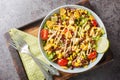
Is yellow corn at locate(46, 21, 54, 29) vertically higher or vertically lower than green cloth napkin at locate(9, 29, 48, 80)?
higher

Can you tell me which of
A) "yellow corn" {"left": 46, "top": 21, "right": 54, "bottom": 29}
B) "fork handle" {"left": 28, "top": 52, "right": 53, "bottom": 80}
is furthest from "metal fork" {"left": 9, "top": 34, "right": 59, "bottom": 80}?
"yellow corn" {"left": 46, "top": 21, "right": 54, "bottom": 29}

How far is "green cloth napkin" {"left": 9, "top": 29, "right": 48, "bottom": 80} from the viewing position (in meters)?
1.12

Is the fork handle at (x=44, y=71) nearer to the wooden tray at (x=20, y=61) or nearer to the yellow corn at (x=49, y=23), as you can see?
the wooden tray at (x=20, y=61)

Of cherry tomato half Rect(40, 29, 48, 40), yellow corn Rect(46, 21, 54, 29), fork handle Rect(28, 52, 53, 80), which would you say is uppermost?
yellow corn Rect(46, 21, 54, 29)

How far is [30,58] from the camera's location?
113cm

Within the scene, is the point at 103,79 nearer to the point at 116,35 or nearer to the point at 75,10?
the point at 116,35

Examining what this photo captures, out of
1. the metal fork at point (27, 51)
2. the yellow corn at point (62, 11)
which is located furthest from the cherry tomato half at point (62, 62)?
the yellow corn at point (62, 11)

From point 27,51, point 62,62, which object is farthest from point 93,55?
point 27,51

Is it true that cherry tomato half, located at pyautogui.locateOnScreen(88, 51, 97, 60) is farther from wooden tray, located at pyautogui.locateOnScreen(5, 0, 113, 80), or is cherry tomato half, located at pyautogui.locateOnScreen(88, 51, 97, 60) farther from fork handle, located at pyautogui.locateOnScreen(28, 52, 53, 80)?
fork handle, located at pyautogui.locateOnScreen(28, 52, 53, 80)

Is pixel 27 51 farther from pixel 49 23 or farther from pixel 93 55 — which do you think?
pixel 93 55

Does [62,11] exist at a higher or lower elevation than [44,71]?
higher

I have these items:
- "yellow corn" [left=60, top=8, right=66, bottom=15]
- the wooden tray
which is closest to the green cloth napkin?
the wooden tray

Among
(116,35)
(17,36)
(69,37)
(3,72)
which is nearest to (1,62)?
(3,72)

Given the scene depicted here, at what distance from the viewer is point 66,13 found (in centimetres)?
109
